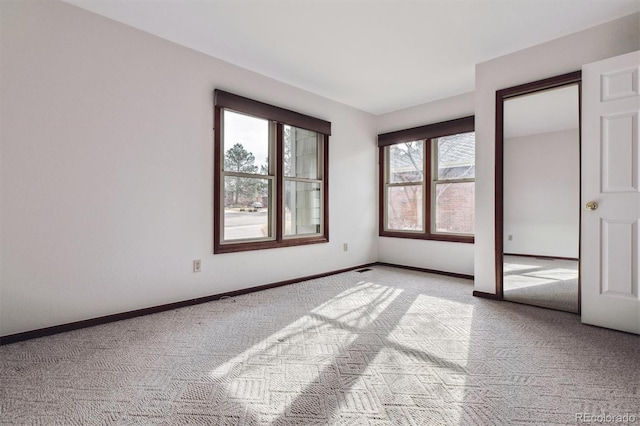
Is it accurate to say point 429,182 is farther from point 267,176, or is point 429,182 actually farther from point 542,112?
point 267,176

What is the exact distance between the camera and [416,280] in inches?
159

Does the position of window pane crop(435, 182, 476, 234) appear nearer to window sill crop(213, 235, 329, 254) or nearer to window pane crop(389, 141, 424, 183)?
window pane crop(389, 141, 424, 183)

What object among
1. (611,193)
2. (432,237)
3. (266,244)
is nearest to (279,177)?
(266,244)

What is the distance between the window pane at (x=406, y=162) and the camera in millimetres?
4708

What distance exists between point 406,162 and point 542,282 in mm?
2416

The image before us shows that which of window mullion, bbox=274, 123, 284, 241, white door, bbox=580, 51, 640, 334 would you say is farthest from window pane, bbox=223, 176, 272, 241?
white door, bbox=580, 51, 640, 334

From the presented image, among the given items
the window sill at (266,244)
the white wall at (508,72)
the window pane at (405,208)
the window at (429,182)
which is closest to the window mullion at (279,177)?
the window sill at (266,244)

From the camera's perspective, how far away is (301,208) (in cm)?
423

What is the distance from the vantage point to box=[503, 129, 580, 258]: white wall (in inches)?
127

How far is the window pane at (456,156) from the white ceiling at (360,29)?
2.91 ft

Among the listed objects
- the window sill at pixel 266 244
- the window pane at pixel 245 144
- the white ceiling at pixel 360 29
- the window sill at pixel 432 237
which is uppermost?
the white ceiling at pixel 360 29

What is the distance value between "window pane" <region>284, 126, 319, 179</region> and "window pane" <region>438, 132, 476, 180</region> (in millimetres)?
1819

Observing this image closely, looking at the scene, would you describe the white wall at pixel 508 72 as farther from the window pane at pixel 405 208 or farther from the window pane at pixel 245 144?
the window pane at pixel 245 144

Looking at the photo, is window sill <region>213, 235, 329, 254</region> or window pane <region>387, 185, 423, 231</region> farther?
window pane <region>387, 185, 423, 231</region>
